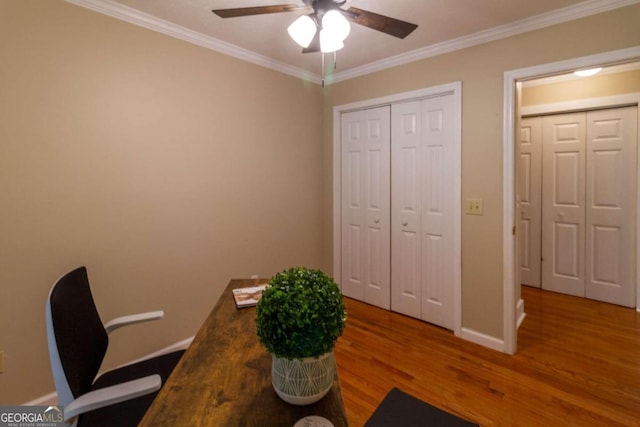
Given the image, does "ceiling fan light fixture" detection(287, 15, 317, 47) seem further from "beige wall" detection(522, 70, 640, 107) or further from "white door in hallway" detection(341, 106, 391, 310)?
"beige wall" detection(522, 70, 640, 107)

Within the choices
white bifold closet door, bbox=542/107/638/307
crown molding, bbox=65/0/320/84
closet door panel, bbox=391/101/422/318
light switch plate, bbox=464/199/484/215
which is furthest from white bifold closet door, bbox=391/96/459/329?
white bifold closet door, bbox=542/107/638/307

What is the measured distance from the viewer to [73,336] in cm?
113

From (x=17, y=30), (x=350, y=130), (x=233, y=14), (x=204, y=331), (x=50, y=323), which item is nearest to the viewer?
(x=50, y=323)

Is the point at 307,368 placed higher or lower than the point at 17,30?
lower

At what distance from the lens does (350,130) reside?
11.2 ft

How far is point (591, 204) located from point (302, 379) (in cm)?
399

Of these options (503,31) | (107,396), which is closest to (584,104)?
(503,31)

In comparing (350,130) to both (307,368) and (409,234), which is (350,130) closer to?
(409,234)

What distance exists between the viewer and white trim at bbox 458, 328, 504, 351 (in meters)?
2.47

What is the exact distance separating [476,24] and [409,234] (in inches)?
69.6

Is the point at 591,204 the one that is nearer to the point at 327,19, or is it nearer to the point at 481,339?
the point at 481,339

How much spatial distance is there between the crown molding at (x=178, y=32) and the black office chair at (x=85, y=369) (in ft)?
5.49

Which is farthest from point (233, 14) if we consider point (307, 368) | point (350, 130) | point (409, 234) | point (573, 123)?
point (573, 123)

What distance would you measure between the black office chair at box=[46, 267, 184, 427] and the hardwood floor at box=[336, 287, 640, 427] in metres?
1.16
